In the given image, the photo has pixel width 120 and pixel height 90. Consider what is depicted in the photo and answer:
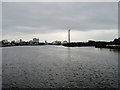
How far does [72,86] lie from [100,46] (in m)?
123

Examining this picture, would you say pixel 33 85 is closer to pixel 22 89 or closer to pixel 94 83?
pixel 22 89

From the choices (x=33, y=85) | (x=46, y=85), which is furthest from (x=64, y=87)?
(x=33, y=85)

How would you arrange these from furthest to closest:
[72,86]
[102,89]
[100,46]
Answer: [100,46], [72,86], [102,89]

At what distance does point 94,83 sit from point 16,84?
9716 millimetres

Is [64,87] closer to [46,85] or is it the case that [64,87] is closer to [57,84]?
[57,84]

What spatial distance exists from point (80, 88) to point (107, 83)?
3921 mm

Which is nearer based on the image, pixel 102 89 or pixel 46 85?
pixel 102 89

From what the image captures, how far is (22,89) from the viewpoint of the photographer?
43.2 feet

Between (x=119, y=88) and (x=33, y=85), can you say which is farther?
(x=33, y=85)

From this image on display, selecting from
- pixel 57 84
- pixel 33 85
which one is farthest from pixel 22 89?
pixel 57 84

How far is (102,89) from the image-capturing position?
13164 millimetres

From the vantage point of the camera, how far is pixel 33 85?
14.4 metres

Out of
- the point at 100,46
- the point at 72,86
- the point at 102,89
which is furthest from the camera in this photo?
the point at 100,46

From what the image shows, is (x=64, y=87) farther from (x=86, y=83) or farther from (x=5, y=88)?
(x=5, y=88)
